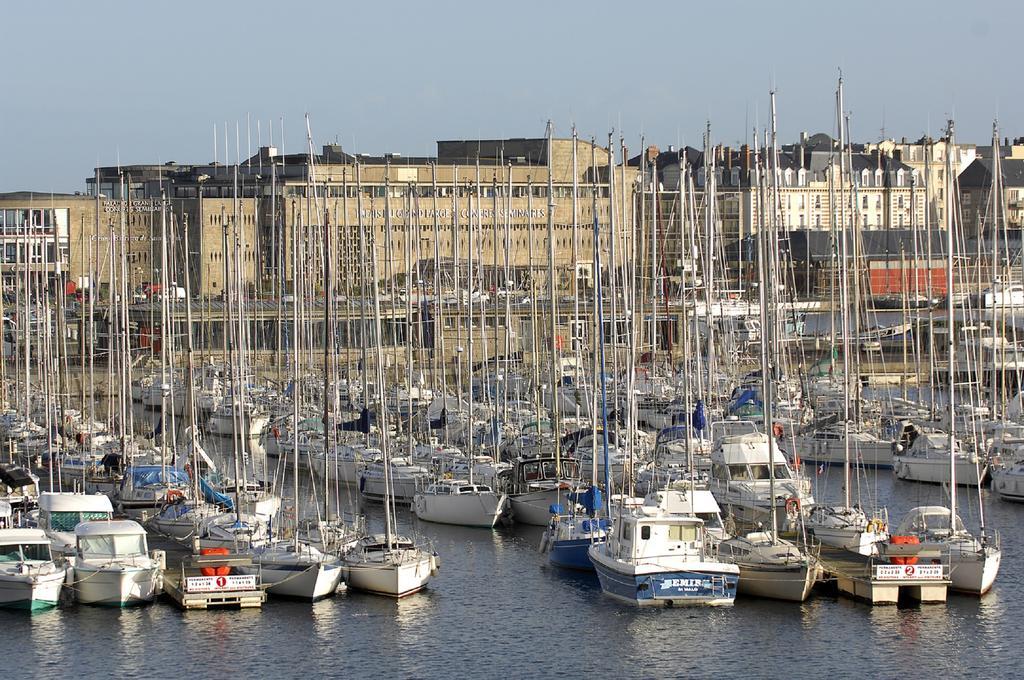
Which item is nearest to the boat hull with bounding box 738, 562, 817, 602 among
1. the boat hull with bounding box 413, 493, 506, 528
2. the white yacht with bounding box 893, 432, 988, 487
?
the boat hull with bounding box 413, 493, 506, 528

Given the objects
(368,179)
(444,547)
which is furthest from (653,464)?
(368,179)

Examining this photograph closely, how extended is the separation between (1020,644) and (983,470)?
58.6 feet

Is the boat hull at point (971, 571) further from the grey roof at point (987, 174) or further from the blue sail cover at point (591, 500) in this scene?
the grey roof at point (987, 174)

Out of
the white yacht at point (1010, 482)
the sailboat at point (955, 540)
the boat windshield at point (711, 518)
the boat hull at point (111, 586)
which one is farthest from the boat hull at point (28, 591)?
the white yacht at point (1010, 482)

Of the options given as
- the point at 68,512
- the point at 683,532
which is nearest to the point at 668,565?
the point at 683,532

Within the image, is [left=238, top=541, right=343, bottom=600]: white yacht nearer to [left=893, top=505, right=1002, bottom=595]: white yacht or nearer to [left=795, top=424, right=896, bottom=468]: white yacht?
[left=893, top=505, right=1002, bottom=595]: white yacht

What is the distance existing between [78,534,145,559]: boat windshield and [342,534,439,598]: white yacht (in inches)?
157

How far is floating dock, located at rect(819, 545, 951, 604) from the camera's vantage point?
35.9 meters

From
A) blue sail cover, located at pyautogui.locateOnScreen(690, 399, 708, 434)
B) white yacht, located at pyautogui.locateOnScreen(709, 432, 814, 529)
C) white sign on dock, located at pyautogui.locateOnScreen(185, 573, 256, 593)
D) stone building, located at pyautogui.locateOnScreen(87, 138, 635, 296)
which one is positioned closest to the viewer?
white sign on dock, located at pyautogui.locateOnScreen(185, 573, 256, 593)

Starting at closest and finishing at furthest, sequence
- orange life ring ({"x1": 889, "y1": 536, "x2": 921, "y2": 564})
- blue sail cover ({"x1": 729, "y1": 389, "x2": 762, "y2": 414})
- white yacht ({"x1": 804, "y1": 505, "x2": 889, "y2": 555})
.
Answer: orange life ring ({"x1": 889, "y1": 536, "x2": 921, "y2": 564}) < white yacht ({"x1": 804, "y1": 505, "x2": 889, "y2": 555}) < blue sail cover ({"x1": 729, "y1": 389, "x2": 762, "y2": 414})

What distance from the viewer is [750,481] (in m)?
45.3

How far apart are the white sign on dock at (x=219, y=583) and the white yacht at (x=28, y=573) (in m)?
A: 2.50

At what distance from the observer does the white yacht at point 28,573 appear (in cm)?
3584

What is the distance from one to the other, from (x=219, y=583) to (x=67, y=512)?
6.00m
